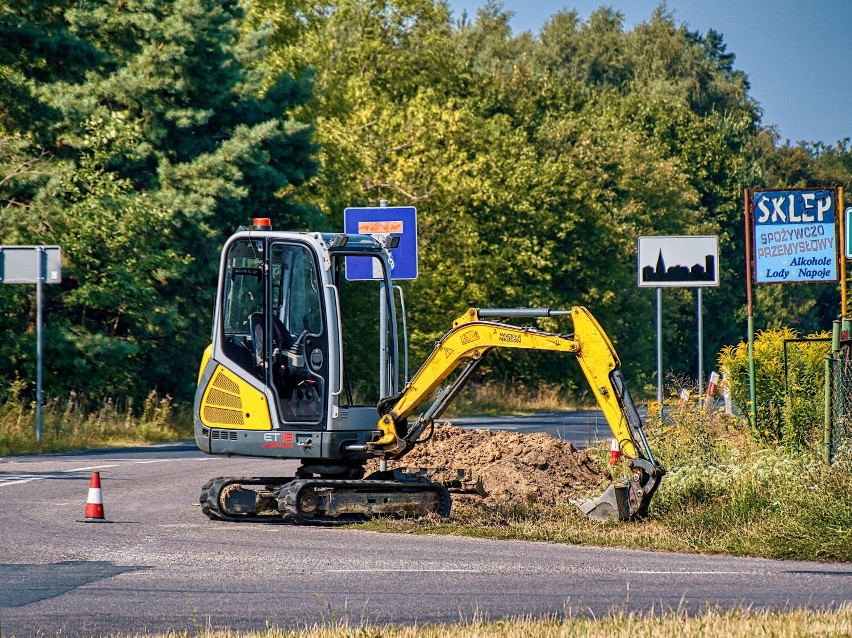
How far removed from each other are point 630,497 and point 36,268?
15563 millimetres

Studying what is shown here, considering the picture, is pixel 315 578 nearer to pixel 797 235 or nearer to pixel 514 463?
pixel 514 463

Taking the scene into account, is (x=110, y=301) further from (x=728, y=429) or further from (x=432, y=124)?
(x=432, y=124)

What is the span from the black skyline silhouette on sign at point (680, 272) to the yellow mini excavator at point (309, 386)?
18.8 ft

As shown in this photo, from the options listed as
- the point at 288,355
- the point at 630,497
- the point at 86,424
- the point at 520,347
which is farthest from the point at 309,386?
the point at 86,424

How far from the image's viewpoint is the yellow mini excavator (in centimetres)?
1426

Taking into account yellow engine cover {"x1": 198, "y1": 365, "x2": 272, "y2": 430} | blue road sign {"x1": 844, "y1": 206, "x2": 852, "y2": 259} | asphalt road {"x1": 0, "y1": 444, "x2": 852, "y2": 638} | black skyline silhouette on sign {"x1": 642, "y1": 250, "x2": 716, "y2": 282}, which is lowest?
asphalt road {"x1": 0, "y1": 444, "x2": 852, "y2": 638}

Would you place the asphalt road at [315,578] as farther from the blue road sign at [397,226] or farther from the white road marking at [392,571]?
the blue road sign at [397,226]

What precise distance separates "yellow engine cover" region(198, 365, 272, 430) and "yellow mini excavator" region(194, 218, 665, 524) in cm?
1

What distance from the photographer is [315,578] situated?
10.6 m

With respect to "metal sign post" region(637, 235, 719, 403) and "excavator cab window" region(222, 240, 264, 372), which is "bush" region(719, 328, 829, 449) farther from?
"excavator cab window" region(222, 240, 264, 372)

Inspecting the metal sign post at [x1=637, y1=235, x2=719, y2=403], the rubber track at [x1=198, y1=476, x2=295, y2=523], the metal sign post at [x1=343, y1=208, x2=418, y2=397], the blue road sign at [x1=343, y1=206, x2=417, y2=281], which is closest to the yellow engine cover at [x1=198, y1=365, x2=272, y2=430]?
the rubber track at [x1=198, y1=476, x2=295, y2=523]

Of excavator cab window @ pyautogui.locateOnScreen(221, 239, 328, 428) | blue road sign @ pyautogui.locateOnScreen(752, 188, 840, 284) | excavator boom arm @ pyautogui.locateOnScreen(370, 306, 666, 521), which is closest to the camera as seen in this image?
excavator boom arm @ pyautogui.locateOnScreen(370, 306, 666, 521)

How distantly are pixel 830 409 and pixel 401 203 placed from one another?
1165 inches

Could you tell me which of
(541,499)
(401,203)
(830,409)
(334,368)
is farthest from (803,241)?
(401,203)
